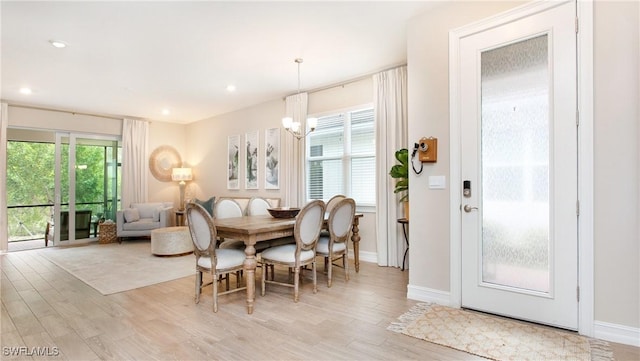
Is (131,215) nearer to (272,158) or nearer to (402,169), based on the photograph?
(272,158)

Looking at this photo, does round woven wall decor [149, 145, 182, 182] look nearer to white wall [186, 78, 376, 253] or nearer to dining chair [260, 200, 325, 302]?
white wall [186, 78, 376, 253]

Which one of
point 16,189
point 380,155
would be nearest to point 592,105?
point 380,155

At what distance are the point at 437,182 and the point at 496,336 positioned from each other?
1304 millimetres

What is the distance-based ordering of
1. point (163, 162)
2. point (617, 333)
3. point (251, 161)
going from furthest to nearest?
point (163, 162) < point (251, 161) < point (617, 333)

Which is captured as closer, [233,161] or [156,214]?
[156,214]

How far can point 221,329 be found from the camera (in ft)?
8.21

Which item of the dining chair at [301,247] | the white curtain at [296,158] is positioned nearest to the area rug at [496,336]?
the dining chair at [301,247]

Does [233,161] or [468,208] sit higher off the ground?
[233,161]

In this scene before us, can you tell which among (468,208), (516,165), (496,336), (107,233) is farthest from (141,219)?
(516,165)

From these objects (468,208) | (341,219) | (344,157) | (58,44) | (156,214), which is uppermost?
(58,44)

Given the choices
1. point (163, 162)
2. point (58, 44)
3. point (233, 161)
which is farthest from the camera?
point (163, 162)

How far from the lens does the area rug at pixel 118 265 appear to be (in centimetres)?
382

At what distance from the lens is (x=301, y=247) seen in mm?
3133

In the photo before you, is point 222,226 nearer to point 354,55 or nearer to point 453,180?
point 453,180
